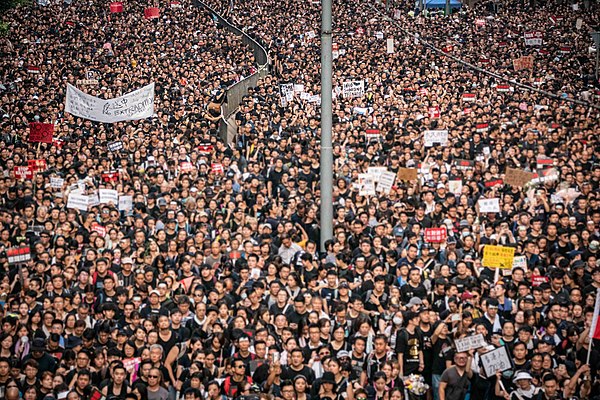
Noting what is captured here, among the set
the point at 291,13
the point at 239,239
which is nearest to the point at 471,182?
the point at 239,239

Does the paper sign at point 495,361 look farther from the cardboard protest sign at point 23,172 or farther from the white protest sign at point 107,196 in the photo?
the cardboard protest sign at point 23,172

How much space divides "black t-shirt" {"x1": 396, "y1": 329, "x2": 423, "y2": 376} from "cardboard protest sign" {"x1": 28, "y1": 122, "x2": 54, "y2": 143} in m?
11.2

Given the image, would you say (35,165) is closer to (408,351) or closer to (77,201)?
(77,201)

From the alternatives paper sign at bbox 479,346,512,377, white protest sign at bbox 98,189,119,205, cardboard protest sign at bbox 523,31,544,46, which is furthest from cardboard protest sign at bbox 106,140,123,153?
cardboard protest sign at bbox 523,31,544,46

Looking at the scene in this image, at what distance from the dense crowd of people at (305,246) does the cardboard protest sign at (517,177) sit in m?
0.21

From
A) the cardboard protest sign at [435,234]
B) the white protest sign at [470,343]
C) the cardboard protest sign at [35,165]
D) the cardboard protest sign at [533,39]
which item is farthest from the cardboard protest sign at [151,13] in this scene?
the white protest sign at [470,343]

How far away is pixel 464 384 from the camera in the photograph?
8.95 metres

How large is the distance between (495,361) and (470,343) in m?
0.31

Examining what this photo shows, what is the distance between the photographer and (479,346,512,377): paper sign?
352 inches

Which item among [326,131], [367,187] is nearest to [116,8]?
[367,187]

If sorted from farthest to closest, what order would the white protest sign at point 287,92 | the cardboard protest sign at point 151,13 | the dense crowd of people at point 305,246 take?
the cardboard protest sign at point 151,13 → the white protest sign at point 287,92 → the dense crowd of people at point 305,246

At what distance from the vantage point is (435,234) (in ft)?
41.0

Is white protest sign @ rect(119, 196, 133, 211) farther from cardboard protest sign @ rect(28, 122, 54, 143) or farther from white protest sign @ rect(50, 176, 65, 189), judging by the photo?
cardboard protest sign @ rect(28, 122, 54, 143)

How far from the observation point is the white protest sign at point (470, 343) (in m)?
9.02
